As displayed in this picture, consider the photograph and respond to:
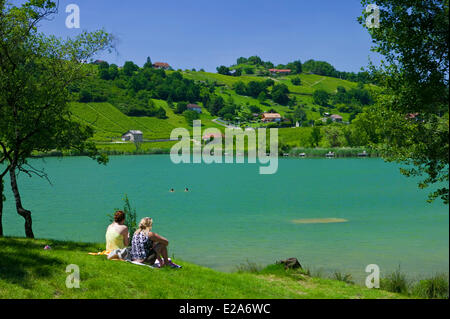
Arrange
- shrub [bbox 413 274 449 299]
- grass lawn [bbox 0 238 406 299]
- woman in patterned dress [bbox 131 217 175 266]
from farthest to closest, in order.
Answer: shrub [bbox 413 274 449 299], woman in patterned dress [bbox 131 217 175 266], grass lawn [bbox 0 238 406 299]

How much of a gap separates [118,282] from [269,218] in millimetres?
36267

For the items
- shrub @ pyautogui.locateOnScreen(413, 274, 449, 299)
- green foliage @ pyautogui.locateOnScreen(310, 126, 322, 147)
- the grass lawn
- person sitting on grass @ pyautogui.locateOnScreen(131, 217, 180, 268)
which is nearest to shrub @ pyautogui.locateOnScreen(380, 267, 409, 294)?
shrub @ pyautogui.locateOnScreen(413, 274, 449, 299)

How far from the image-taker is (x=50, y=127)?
18828mm

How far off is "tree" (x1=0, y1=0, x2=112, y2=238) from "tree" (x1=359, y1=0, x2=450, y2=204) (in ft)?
39.7

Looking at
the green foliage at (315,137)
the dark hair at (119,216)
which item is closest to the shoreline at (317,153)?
the green foliage at (315,137)

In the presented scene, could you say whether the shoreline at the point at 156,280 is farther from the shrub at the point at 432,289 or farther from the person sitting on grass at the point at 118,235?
the person sitting on grass at the point at 118,235

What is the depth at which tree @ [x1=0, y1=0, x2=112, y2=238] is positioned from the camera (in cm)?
1831

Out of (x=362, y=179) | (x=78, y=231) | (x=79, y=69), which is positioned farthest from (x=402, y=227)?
(x=362, y=179)

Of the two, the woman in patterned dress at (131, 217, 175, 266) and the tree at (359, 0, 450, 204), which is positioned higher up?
the tree at (359, 0, 450, 204)

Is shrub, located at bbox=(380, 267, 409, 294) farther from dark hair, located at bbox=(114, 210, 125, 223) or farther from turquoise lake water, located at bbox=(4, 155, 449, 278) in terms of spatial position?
dark hair, located at bbox=(114, 210, 125, 223)

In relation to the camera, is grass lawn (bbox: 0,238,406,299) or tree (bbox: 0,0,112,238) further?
tree (bbox: 0,0,112,238)

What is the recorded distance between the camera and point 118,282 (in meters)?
12.8

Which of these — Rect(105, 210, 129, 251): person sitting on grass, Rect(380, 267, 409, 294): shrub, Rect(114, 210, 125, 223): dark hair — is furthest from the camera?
Rect(380, 267, 409, 294): shrub

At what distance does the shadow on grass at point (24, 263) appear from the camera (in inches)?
482
